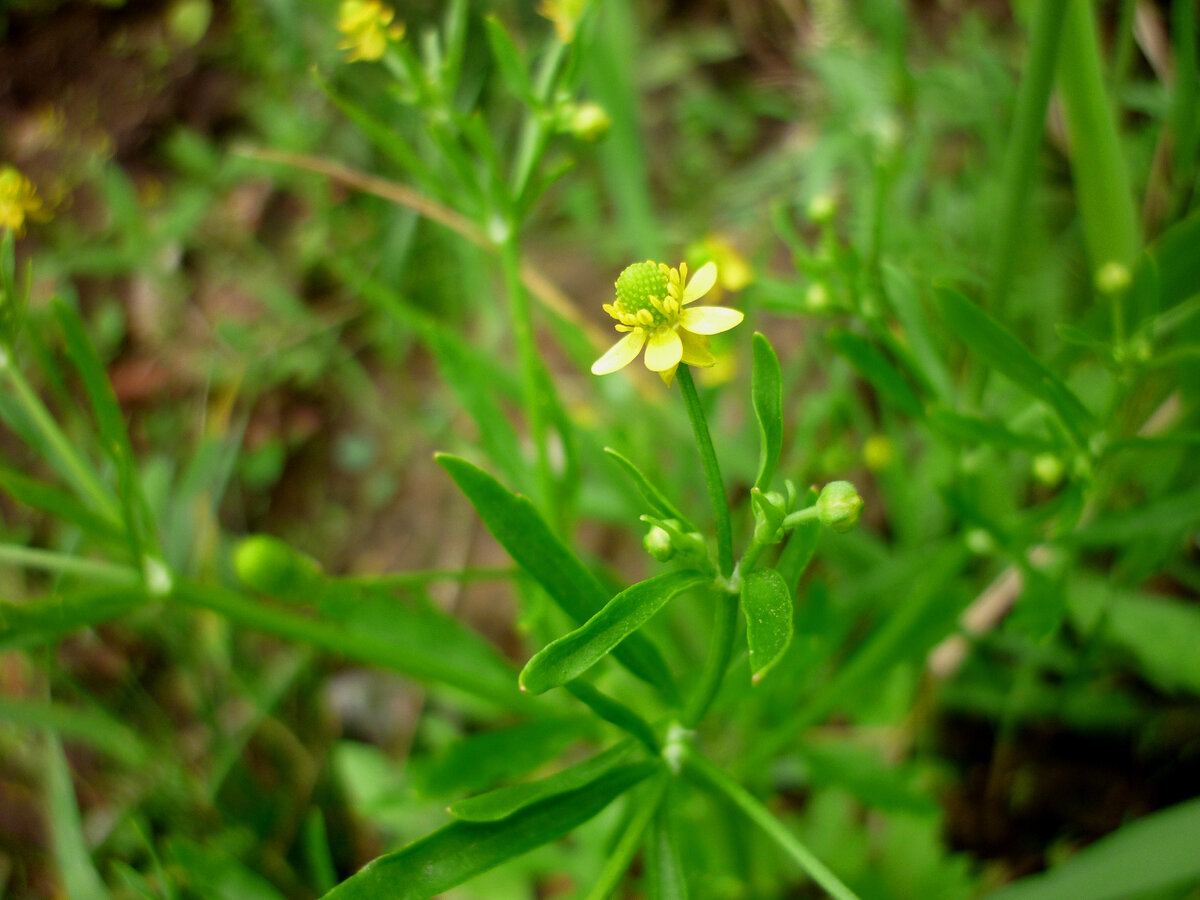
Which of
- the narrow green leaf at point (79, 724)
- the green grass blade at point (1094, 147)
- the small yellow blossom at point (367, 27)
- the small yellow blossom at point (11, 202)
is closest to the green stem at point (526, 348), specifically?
the small yellow blossom at point (367, 27)

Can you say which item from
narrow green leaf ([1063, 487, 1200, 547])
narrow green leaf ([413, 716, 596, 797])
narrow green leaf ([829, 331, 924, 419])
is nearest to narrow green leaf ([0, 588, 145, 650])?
narrow green leaf ([413, 716, 596, 797])

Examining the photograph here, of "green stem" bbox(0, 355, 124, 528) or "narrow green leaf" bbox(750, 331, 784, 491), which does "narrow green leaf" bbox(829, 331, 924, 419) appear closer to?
"narrow green leaf" bbox(750, 331, 784, 491)

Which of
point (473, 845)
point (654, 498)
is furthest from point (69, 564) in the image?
point (654, 498)

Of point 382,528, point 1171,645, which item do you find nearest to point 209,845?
point 382,528

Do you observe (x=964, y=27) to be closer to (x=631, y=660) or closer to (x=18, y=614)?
(x=631, y=660)

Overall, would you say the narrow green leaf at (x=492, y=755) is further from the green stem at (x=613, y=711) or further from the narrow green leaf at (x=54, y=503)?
the narrow green leaf at (x=54, y=503)

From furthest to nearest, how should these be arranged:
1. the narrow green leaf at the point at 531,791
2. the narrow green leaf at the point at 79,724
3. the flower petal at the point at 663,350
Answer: the narrow green leaf at the point at 79,724, the narrow green leaf at the point at 531,791, the flower petal at the point at 663,350
